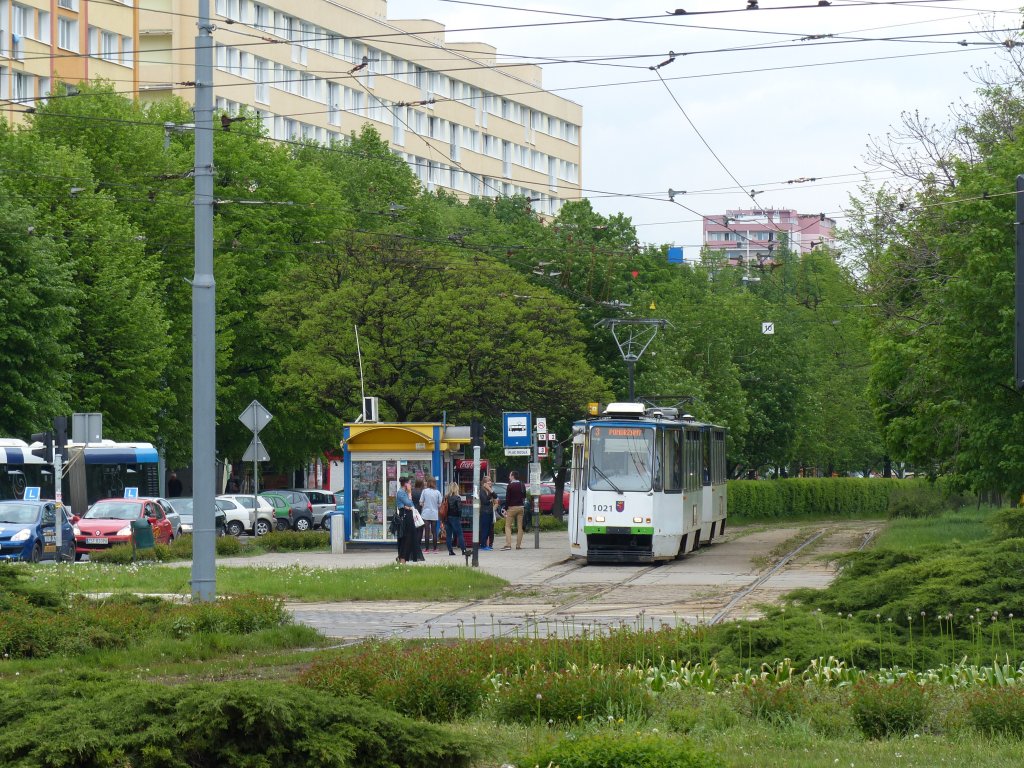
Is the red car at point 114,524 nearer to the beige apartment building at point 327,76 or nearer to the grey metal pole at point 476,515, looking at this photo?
the grey metal pole at point 476,515

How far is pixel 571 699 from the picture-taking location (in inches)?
402

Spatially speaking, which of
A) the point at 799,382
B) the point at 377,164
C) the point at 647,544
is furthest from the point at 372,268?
the point at 799,382

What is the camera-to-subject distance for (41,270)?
41.0 meters

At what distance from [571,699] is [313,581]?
48.1ft

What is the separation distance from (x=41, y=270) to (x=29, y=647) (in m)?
27.8

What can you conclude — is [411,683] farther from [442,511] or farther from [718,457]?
[718,457]

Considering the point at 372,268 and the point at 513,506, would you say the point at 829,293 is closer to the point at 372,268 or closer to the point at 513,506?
→ the point at 372,268

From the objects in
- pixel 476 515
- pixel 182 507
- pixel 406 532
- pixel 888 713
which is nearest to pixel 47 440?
pixel 406 532

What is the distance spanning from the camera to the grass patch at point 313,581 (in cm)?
2328

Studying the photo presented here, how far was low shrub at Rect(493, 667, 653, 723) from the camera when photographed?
10.1 m

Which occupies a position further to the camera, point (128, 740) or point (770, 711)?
point (770, 711)

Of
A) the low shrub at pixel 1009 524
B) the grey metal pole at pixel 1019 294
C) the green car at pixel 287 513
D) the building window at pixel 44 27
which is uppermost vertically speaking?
the building window at pixel 44 27

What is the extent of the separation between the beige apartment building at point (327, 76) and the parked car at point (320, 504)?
13.7 metres

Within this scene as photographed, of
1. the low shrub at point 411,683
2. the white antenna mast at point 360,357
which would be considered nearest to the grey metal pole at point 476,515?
the white antenna mast at point 360,357
